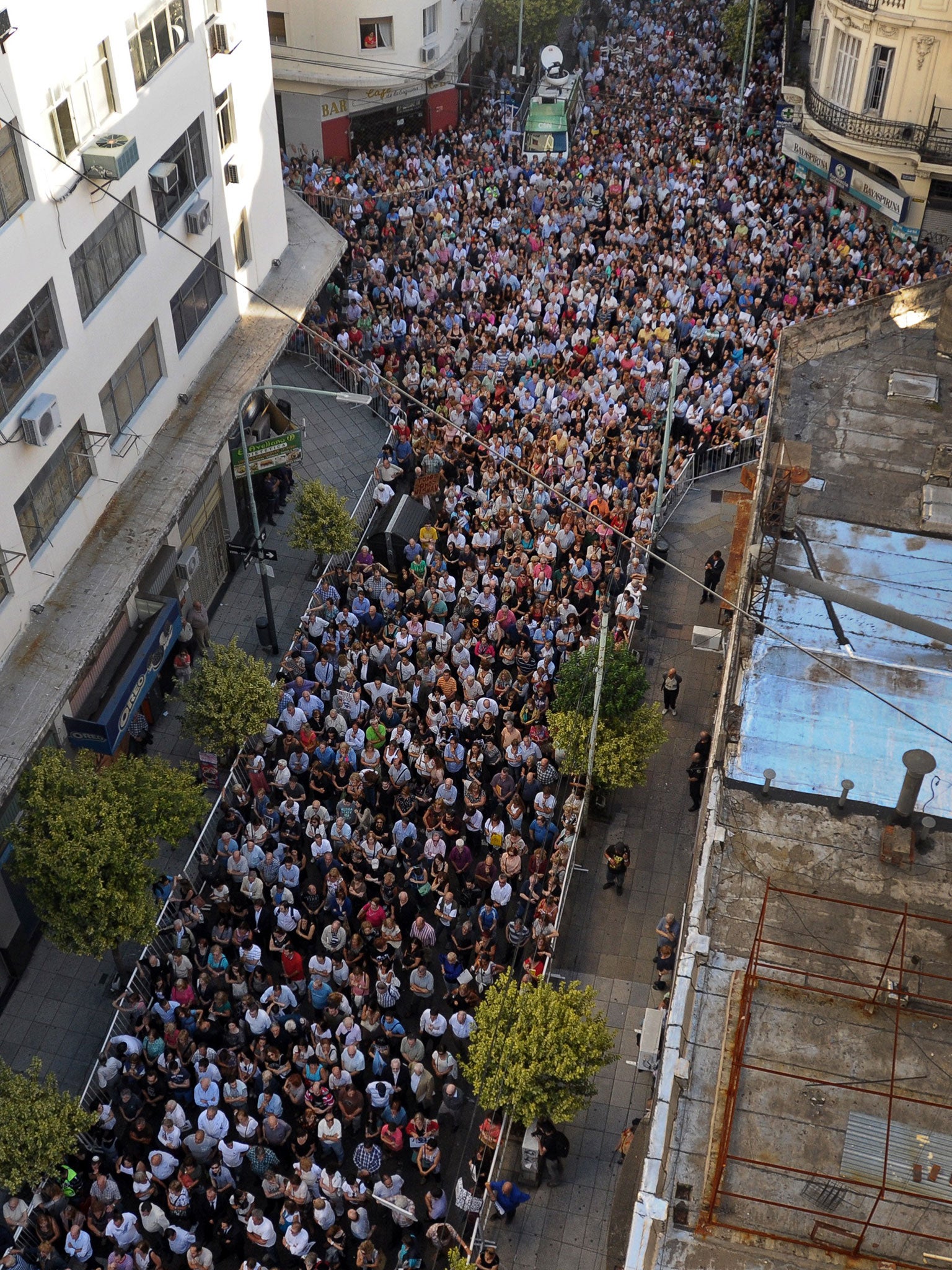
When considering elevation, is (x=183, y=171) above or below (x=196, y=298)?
above

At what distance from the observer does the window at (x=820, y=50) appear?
44.0 metres

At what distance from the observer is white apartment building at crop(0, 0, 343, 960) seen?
21422 millimetres

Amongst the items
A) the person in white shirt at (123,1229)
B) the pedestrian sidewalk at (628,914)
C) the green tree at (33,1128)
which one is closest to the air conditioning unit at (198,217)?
the pedestrian sidewalk at (628,914)

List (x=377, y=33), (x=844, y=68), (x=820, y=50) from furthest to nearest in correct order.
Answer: (x=377, y=33), (x=820, y=50), (x=844, y=68)

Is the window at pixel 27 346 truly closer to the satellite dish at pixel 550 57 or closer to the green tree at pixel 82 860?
the green tree at pixel 82 860

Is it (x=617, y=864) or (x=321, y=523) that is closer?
(x=617, y=864)

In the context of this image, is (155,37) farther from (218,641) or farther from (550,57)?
(550,57)

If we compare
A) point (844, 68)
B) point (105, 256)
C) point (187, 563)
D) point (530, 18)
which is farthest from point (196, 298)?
point (530, 18)

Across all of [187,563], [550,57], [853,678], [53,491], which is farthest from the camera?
[550,57]

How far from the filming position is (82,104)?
22.6 m

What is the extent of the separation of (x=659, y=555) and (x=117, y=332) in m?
13.6

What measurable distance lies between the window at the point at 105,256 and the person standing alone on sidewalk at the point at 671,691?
528 inches

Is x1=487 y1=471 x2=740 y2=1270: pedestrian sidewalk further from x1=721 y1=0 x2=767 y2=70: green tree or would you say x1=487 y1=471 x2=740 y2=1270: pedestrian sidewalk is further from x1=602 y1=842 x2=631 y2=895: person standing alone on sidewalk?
x1=721 y1=0 x2=767 y2=70: green tree

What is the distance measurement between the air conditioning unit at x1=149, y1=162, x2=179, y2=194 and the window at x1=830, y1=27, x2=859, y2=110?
25905 mm
